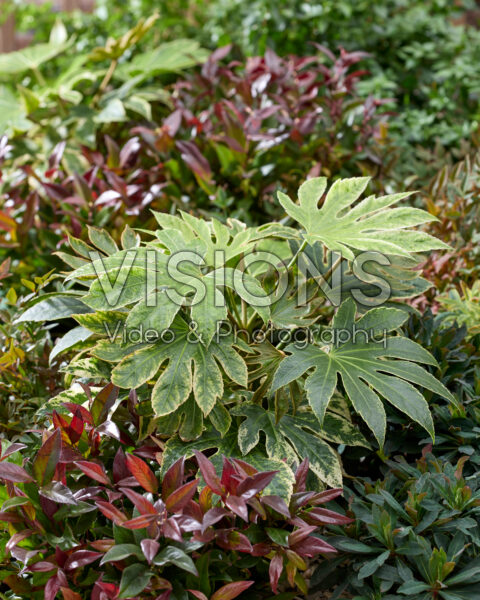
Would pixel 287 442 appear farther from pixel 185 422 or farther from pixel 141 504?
pixel 141 504

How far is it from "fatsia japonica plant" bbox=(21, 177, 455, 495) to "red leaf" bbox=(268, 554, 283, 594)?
0.13 metres

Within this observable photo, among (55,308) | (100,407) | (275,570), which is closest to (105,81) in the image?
(55,308)

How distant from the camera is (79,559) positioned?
124 cm

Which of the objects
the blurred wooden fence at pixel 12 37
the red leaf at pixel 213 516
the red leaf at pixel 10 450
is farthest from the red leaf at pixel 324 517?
the blurred wooden fence at pixel 12 37

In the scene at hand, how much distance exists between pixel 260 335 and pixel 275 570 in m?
0.64

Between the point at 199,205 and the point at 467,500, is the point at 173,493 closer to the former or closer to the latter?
the point at 467,500

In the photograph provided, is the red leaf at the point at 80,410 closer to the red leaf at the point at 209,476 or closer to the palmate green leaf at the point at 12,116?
the red leaf at the point at 209,476

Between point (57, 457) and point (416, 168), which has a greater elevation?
point (57, 457)

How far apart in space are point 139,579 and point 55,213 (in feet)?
5.73

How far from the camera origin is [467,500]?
137 cm

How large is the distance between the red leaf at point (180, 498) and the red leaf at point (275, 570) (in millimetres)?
214

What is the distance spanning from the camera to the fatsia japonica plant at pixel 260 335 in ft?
4.57

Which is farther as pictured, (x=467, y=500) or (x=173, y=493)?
(x=467, y=500)

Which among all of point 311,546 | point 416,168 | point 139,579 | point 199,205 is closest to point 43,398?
point 139,579
